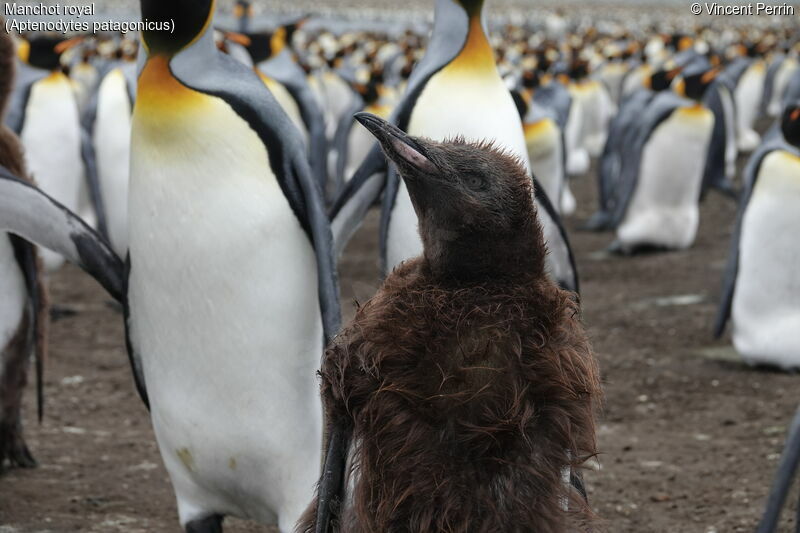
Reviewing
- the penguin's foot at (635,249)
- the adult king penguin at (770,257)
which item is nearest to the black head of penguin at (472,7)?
the adult king penguin at (770,257)

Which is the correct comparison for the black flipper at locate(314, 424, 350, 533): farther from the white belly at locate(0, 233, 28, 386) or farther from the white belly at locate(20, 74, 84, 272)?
the white belly at locate(20, 74, 84, 272)

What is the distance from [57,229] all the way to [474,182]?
164cm

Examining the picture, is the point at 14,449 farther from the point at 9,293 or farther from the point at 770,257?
the point at 770,257

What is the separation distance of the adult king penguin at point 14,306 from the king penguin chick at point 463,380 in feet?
6.39

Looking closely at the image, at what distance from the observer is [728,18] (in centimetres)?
6456

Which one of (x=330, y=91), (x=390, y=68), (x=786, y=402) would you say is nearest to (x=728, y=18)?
(x=390, y=68)

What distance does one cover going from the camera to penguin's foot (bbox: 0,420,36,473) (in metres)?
3.93

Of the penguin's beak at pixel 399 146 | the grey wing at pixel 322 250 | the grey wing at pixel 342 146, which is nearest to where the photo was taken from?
the penguin's beak at pixel 399 146

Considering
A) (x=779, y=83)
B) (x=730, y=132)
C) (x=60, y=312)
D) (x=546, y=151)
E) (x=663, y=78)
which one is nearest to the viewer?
(x=60, y=312)

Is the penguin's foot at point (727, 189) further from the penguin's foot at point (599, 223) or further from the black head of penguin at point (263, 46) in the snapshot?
the black head of penguin at point (263, 46)

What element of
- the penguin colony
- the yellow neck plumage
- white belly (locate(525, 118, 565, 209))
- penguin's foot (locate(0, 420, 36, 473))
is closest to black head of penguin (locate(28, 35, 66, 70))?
white belly (locate(525, 118, 565, 209))

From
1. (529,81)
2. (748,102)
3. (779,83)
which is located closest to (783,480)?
(529,81)

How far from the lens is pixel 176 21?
9.85 feet

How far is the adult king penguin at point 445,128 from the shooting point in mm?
3271
